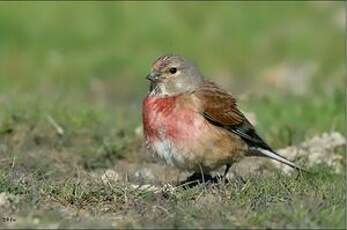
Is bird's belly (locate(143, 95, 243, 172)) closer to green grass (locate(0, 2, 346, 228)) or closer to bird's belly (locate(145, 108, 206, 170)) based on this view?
bird's belly (locate(145, 108, 206, 170))

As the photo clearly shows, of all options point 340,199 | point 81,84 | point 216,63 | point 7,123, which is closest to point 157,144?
point 340,199

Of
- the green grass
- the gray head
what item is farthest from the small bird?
the green grass

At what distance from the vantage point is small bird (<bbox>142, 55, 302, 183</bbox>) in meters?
7.91

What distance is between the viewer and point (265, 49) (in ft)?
52.9

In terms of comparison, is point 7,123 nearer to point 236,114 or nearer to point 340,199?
point 236,114

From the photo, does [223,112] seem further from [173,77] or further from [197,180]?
[197,180]

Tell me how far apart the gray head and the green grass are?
807 millimetres

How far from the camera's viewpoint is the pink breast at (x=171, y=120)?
7.89 meters

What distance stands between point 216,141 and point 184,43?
7.92 m

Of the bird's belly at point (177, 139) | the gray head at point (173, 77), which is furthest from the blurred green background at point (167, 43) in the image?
the bird's belly at point (177, 139)

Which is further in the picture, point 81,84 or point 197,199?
point 81,84

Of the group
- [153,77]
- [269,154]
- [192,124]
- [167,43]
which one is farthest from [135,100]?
[192,124]

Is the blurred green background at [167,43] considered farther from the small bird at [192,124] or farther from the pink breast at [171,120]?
the pink breast at [171,120]

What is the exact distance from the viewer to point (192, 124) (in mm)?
7957
